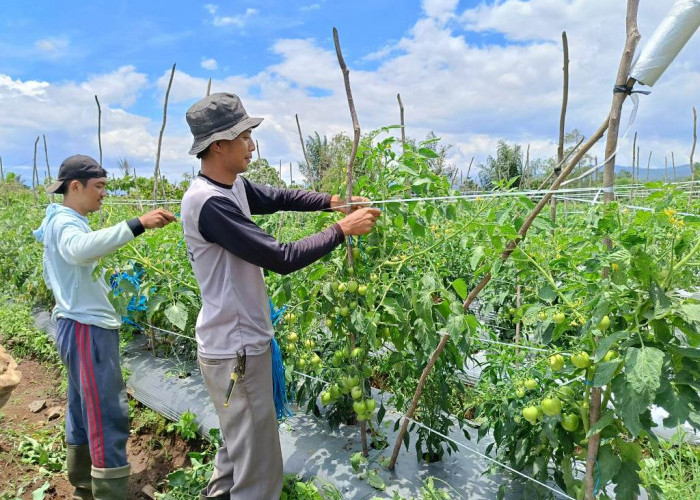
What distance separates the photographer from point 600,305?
1329 mm

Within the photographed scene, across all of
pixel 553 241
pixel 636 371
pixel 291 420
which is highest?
pixel 553 241

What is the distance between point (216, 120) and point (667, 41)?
1465 mm

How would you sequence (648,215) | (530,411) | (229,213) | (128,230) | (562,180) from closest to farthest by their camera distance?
1. (648,215)
2. (530,411)
3. (562,180)
4. (229,213)
5. (128,230)

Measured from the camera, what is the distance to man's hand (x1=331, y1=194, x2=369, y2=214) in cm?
206

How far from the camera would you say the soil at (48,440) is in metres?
2.75

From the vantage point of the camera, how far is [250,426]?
191 cm

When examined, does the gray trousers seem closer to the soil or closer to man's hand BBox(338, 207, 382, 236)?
man's hand BBox(338, 207, 382, 236)

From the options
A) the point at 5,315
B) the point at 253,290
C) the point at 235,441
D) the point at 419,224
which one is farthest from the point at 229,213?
the point at 5,315

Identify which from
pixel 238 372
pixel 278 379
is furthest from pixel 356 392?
pixel 238 372

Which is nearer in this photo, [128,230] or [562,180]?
[562,180]

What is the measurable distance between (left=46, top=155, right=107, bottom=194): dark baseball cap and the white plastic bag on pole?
2359 millimetres

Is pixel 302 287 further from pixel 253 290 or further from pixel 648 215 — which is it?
pixel 648 215

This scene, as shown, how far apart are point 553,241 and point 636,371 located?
0.51m

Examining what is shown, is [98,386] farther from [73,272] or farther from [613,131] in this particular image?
[613,131]
